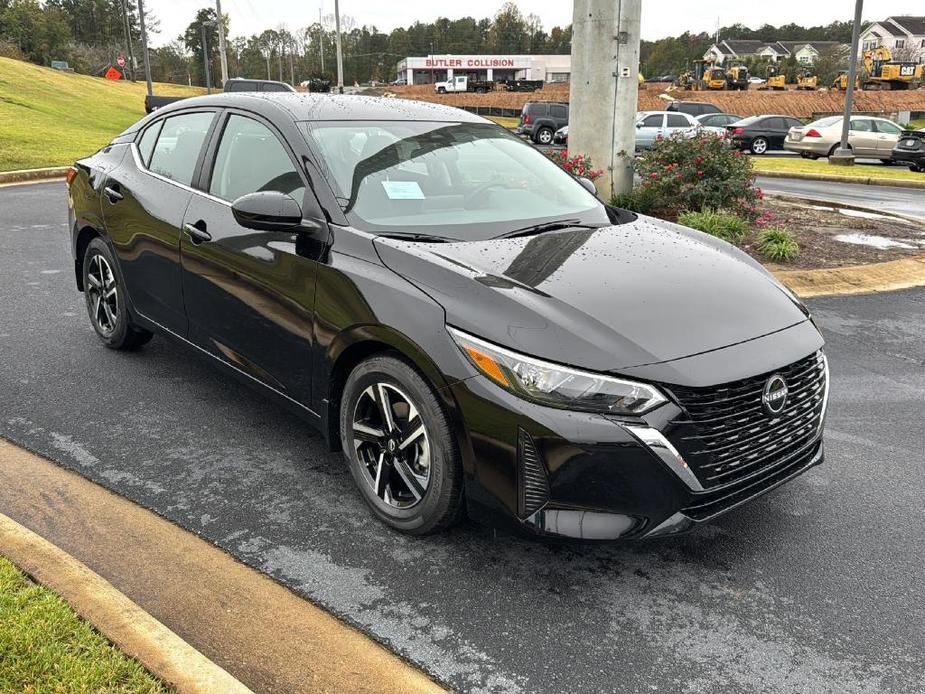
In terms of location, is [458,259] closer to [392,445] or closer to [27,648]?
[392,445]

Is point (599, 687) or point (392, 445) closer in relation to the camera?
point (599, 687)

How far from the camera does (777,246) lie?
26.7ft

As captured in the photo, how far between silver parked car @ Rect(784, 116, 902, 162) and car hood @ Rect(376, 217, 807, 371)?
81.5 feet

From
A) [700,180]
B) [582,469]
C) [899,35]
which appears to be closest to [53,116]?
[700,180]

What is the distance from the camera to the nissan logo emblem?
2920 millimetres

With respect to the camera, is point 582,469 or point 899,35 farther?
point 899,35

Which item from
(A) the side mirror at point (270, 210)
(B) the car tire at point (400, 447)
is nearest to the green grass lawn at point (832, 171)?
(A) the side mirror at point (270, 210)

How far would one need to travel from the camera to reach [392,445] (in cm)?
323

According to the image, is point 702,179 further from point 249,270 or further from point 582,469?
point 582,469

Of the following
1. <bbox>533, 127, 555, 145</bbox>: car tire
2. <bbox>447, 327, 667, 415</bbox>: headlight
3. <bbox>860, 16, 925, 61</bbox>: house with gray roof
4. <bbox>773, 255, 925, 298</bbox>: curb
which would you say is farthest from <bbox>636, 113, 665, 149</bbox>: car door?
<bbox>860, 16, 925, 61</bbox>: house with gray roof

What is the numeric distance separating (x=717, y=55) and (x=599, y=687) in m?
146

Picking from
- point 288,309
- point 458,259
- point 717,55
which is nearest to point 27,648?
point 288,309

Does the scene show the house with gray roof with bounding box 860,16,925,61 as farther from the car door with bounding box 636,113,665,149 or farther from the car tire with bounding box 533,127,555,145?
the car door with bounding box 636,113,665,149

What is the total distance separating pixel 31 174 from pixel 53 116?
48.5 feet
